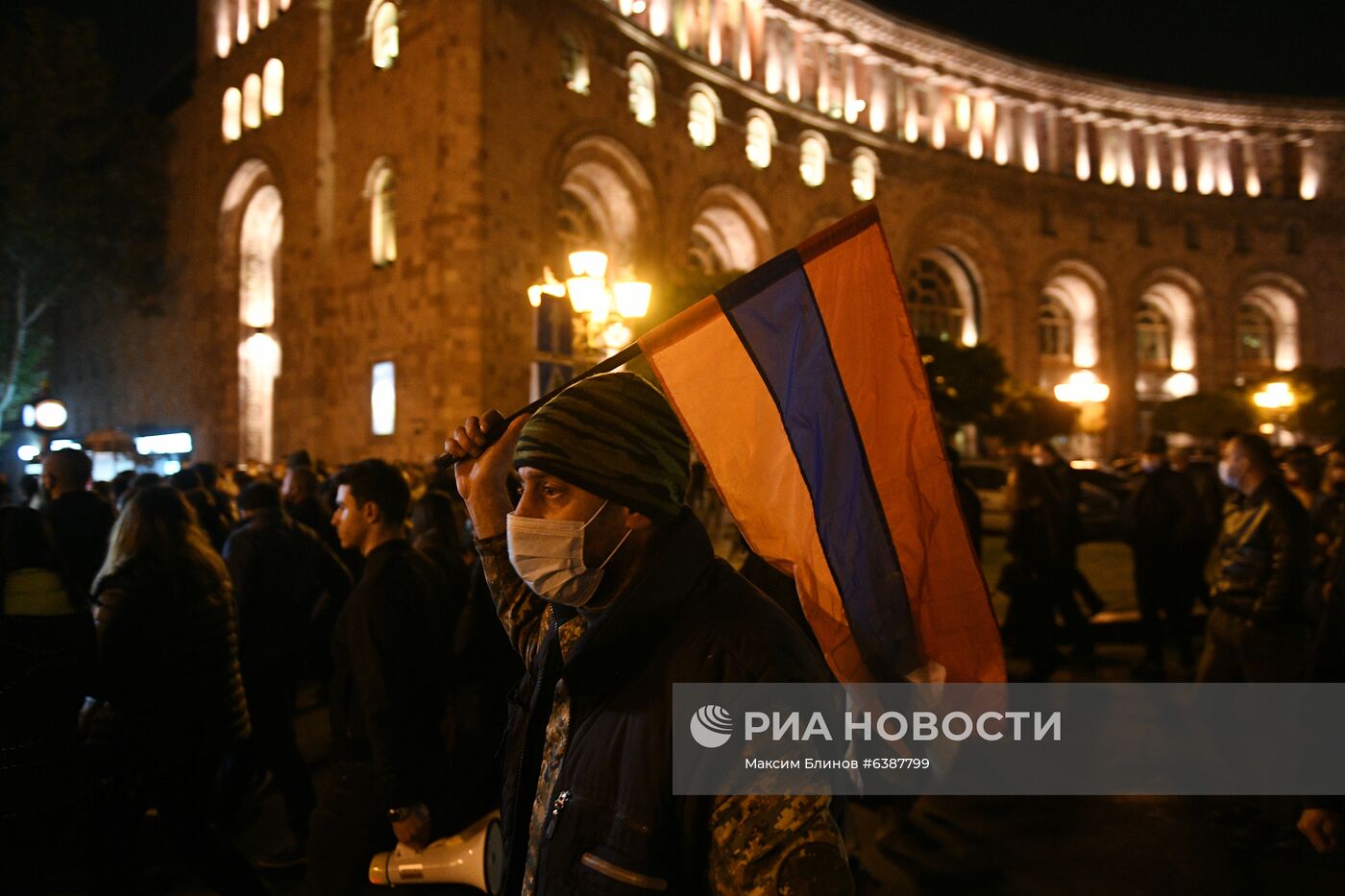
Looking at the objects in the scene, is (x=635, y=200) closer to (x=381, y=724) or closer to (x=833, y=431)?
(x=381, y=724)

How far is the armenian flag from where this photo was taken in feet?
6.13

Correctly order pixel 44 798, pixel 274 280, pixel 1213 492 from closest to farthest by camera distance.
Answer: pixel 44 798, pixel 1213 492, pixel 274 280

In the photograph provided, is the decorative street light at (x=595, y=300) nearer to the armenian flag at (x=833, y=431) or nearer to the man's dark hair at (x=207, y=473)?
the man's dark hair at (x=207, y=473)

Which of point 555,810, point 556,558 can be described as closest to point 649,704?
point 555,810

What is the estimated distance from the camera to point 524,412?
88.8 inches

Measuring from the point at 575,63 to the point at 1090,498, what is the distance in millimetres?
15408

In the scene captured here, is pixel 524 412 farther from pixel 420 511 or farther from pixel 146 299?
pixel 146 299

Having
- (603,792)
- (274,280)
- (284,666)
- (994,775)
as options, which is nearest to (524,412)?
(603,792)

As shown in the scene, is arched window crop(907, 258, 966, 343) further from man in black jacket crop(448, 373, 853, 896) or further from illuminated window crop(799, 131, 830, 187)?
man in black jacket crop(448, 373, 853, 896)

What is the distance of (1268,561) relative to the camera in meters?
4.52

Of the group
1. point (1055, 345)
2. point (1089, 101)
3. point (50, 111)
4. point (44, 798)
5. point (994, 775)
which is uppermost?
point (1089, 101)

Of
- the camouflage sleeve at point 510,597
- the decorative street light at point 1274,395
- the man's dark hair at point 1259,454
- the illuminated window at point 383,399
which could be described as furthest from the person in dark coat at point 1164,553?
the decorative street light at point 1274,395

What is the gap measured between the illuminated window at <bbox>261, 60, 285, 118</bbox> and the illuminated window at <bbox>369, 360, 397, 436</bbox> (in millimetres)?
9052

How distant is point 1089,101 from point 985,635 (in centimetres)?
4479
